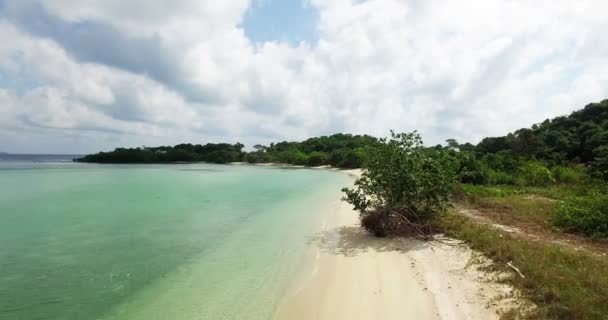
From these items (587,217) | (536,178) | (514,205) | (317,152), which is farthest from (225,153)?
(587,217)

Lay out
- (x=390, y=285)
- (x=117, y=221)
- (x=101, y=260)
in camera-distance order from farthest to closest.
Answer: (x=117, y=221)
(x=101, y=260)
(x=390, y=285)

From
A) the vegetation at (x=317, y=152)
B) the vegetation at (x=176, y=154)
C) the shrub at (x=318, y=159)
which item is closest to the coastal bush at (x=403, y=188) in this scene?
the vegetation at (x=317, y=152)

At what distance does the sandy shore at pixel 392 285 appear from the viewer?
18.8ft

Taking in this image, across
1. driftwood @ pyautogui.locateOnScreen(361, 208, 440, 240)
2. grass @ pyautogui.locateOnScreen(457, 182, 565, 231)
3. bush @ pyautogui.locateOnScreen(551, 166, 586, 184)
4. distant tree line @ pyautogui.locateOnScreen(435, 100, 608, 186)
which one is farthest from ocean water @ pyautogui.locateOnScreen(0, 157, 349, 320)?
bush @ pyautogui.locateOnScreen(551, 166, 586, 184)

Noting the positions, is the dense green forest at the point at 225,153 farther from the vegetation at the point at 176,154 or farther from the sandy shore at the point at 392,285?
the sandy shore at the point at 392,285

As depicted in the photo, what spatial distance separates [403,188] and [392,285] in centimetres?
441

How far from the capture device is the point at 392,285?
6.88 m

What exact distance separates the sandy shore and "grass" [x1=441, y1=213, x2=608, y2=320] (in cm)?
46

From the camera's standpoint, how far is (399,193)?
10781 mm

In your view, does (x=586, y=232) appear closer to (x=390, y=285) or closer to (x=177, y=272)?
(x=390, y=285)

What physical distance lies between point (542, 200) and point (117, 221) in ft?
65.3

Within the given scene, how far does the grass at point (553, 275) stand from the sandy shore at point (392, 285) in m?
0.46

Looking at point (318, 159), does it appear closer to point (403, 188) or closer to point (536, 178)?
point (536, 178)

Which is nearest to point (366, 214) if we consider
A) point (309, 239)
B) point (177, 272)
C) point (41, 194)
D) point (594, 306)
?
point (309, 239)
